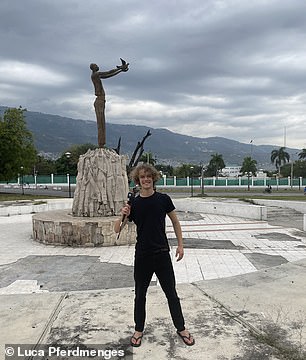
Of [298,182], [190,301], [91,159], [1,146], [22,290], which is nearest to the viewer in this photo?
[190,301]

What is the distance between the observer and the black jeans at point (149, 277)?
130 inches

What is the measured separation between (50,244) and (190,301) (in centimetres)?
637

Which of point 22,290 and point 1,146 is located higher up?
point 1,146

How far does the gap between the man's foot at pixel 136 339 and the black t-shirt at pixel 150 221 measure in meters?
0.75

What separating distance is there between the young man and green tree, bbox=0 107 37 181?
33.5 meters

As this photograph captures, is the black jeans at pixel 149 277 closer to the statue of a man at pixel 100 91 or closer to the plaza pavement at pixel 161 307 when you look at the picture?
the plaza pavement at pixel 161 307

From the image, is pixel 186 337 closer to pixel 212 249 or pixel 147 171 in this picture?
pixel 147 171

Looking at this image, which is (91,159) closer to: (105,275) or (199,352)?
(105,275)

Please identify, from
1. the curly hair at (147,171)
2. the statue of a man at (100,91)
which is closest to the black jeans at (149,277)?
the curly hair at (147,171)

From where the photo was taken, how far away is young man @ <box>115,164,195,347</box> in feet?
10.8

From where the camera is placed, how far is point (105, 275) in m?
6.68

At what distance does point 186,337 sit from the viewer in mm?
3293

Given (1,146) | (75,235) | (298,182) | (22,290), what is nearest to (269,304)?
(22,290)

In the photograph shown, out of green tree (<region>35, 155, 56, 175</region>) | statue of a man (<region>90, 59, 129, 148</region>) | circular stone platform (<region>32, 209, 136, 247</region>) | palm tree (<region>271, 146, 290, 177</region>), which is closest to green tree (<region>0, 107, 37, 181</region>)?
statue of a man (<region>90, 59, 129, 148</region>)
